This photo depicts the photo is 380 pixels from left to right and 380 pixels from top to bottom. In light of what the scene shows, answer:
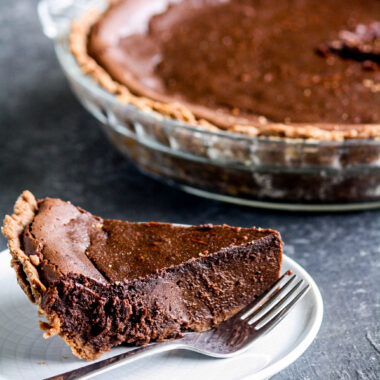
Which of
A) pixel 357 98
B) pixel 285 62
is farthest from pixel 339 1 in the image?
pixel 357 98

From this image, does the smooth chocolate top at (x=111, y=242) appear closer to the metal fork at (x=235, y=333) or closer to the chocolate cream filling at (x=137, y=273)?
the chocolate cream filling at (x=137, y=273)

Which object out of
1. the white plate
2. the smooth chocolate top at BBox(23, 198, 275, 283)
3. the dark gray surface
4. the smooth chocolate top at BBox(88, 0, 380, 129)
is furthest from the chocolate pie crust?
the white plate

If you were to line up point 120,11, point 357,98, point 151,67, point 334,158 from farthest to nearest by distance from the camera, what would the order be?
point 120,11 < point 151,67 < point 357,98 < point 334,158

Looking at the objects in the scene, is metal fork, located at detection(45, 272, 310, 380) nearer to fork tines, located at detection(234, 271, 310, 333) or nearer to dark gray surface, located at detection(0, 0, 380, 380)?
fork tines, located at detection(234, 271, 310, 333)

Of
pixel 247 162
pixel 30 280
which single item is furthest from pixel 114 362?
pixel 247 162

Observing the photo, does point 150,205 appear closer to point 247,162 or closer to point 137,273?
point 247,162

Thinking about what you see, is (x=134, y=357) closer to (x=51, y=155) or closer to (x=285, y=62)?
(x=51, y=155)
